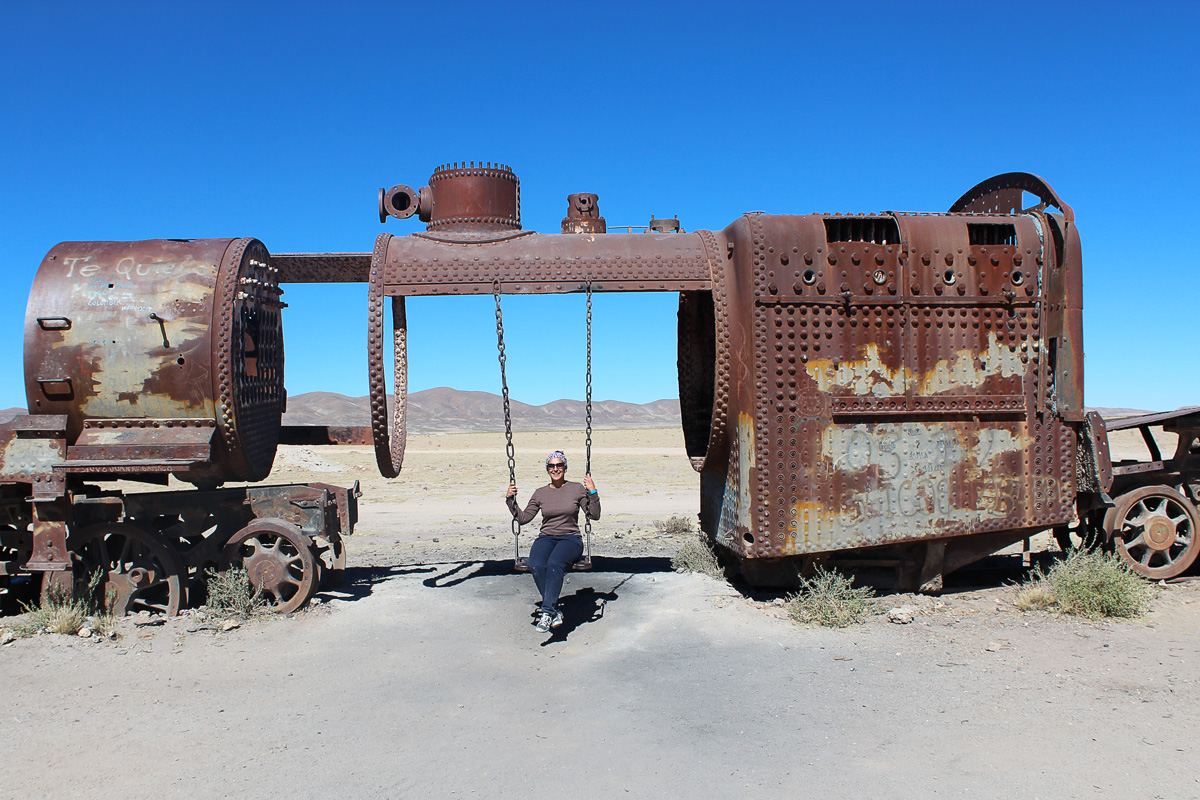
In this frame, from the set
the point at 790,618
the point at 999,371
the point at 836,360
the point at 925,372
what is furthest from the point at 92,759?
the point at 999,371

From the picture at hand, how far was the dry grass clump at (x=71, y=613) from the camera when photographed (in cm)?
657

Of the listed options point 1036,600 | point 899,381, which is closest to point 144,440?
point 899,381

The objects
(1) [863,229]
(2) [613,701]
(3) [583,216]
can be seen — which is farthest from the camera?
(3) [583,216]

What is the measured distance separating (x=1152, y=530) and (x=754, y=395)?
4.22m

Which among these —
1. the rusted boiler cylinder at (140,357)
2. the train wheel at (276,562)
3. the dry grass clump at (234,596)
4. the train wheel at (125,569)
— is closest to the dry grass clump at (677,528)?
the train wheel at (276,562)

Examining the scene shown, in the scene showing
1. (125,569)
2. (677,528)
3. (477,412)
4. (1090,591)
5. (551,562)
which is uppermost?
(551,562)

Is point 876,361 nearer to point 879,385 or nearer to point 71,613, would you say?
point 879,385

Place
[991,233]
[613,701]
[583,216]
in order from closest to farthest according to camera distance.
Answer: [613,701]
[991,233]
[583,216]

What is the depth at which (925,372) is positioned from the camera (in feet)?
23.0

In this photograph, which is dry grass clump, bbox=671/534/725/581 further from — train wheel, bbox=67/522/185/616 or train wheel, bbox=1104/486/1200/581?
train wheel, bbox=67/522/185/616

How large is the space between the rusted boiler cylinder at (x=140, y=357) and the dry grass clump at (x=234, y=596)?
98 centimetres

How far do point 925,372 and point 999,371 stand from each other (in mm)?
720

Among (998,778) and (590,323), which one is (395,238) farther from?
(998,778)

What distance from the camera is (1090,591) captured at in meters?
6.78
